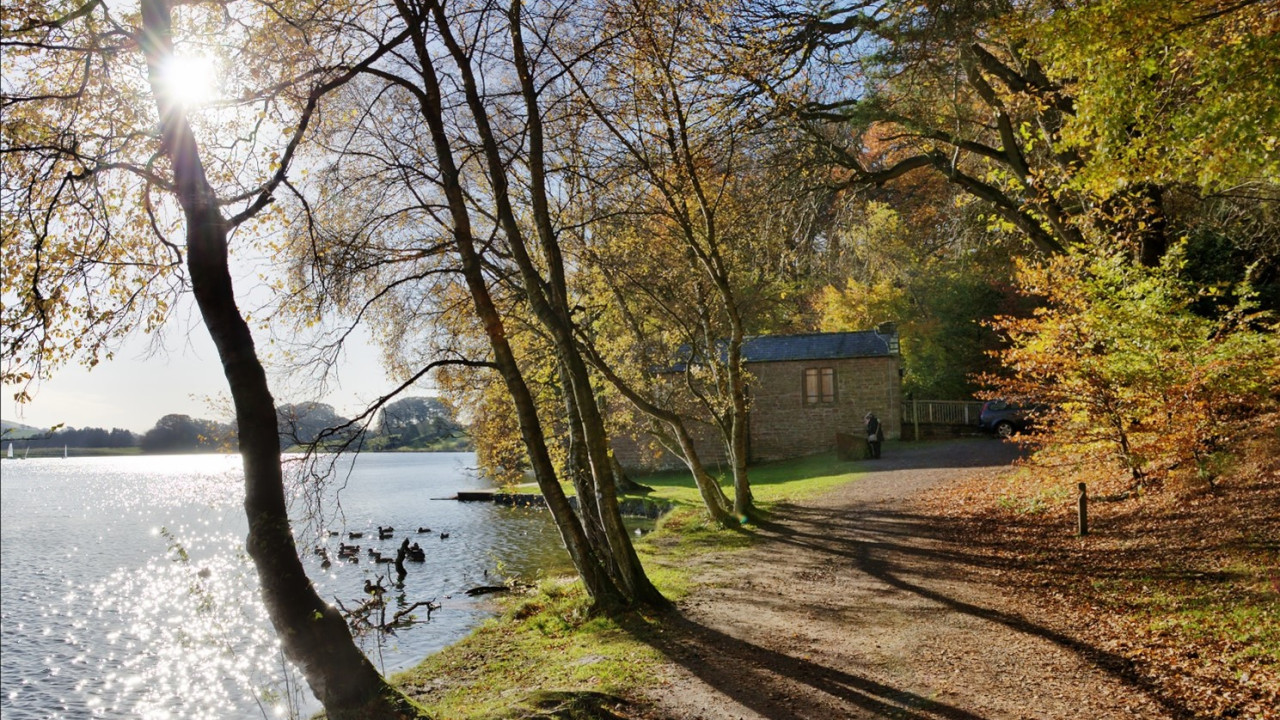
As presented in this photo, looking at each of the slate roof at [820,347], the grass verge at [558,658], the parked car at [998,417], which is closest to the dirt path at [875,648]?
the grass verge at [558,658]

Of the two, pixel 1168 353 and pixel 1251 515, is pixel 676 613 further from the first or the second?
pixel 1168 353

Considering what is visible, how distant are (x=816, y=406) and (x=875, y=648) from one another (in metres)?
26.0

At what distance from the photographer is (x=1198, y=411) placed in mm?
10281

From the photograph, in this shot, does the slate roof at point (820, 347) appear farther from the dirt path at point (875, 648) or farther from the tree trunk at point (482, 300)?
the tree trunk at point (482, 300)

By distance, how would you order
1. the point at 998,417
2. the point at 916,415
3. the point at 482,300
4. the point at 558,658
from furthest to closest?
the point at 916,415 → the point at 998,417 → the point at 482,300 → the point at 558,658

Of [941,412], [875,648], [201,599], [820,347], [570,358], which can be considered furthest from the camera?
[820,347]

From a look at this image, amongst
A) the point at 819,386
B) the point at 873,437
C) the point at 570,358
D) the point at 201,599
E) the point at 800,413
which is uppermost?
the point at 819,386

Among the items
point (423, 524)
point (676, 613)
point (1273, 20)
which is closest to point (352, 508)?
point (423, 524)

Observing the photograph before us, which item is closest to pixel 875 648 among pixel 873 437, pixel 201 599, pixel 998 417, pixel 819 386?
pixel 201 599

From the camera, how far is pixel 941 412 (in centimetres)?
3262

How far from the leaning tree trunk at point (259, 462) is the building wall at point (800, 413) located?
26.2 metres

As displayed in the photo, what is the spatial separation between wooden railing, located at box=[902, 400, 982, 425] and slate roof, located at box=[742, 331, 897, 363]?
8.65 ft

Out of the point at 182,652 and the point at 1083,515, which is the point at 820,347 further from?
the point at 182,652

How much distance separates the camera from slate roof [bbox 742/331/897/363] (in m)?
32.1
